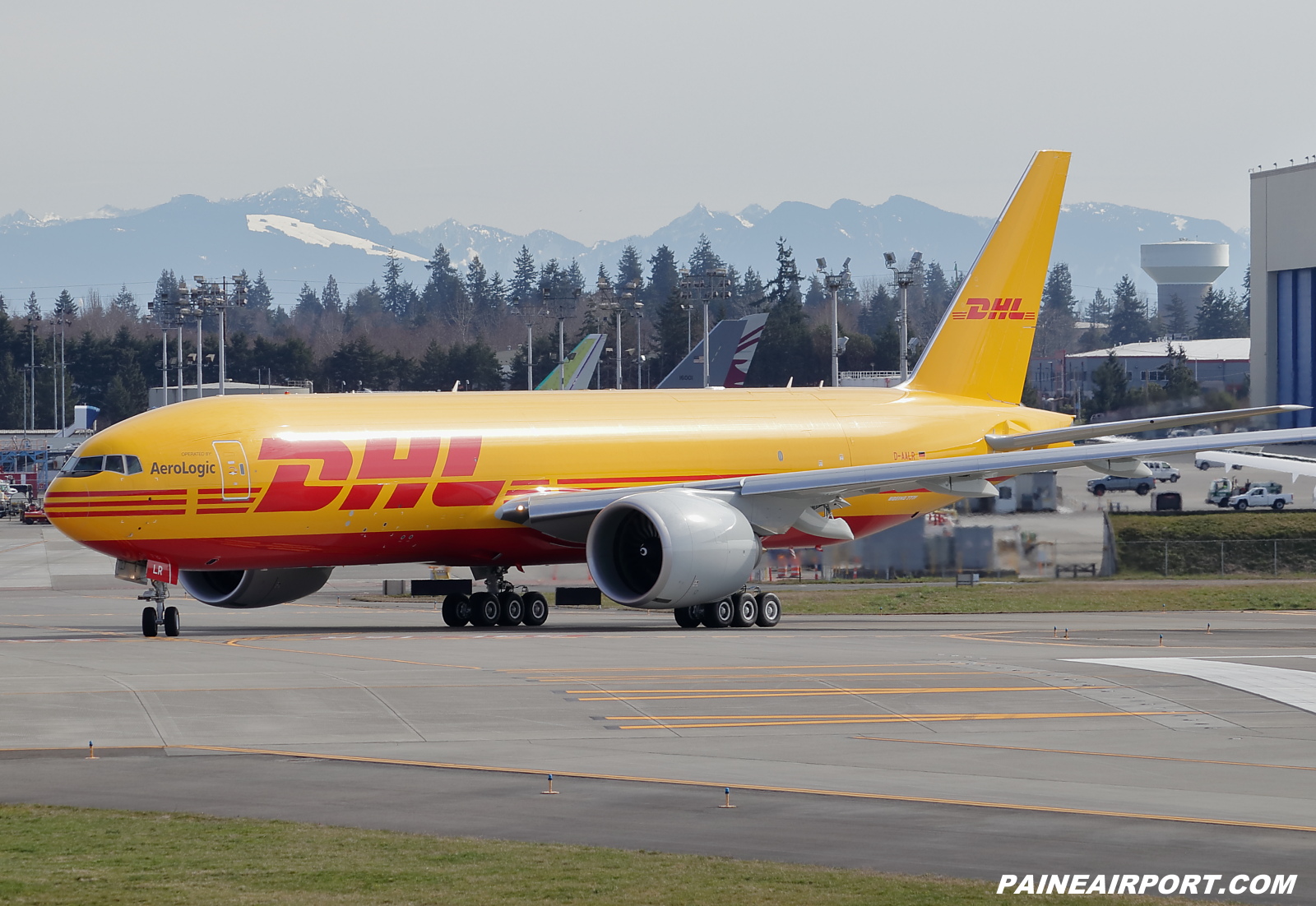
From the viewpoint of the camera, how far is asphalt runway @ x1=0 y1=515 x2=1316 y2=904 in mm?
14453

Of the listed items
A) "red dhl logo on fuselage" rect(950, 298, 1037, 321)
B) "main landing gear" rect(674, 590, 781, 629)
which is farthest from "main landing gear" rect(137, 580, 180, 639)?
"red dhl logo on fuselage" rect(950, 298, 1037, 321)

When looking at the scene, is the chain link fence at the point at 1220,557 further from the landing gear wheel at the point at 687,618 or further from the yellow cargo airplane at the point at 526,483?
the landing gear wheel at the point at 687,618

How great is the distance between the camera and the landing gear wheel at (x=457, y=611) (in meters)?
37.3

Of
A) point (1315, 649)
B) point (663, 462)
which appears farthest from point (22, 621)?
point (1315, 649)

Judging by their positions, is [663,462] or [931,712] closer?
[931,712]

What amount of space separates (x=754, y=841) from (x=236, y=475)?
69.5ft

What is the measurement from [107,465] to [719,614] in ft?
42.8

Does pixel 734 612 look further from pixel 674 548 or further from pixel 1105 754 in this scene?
pixel 1105 754

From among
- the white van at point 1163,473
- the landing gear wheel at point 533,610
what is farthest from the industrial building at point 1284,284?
the landing gear wheel at point 533,610

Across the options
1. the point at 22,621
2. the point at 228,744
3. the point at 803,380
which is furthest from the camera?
the point at 803,380

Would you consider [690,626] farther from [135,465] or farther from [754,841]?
[754,841]

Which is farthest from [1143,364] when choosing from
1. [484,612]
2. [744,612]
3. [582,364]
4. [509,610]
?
[484,612]

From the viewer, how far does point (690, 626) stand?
36406 millimetres

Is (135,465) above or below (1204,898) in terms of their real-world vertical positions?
above
